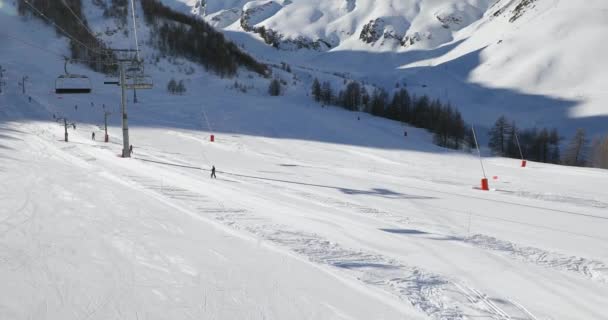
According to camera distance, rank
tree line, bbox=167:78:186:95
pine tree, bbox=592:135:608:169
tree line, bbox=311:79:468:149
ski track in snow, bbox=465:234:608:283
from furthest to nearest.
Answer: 1. tree line, bbox=167:78:186:95
2. tree line, bbox=311:79:468:149
3. pine tree, bbox=592:135:608:169
4. ski track in snow, bbox=465:234:608:283

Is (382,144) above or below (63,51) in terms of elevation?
below

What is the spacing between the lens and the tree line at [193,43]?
105 meters

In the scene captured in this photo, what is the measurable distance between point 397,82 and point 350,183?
150 metres

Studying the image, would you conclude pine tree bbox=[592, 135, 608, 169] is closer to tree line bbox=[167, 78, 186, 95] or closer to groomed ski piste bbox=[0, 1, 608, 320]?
groomed ski piste bbox=[0, 1, 608, 320]

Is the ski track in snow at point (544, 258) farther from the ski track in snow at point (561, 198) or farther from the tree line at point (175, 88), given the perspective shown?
the tree line at point (175, 88)

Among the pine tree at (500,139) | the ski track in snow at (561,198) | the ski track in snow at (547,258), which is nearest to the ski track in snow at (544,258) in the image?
the ski track in snow at (547,258)

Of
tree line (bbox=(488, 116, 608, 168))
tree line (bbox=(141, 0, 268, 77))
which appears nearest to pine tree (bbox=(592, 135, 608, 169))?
tree line (bbox=(488, 116, 608, 168))

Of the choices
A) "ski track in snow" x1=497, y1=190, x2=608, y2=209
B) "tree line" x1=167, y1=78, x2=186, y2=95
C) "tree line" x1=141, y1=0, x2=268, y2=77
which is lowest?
"ski track in snow" x1=497, y1=190, x2=608, y2=209

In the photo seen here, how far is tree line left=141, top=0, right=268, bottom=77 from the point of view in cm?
10469

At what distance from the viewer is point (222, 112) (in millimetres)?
56938

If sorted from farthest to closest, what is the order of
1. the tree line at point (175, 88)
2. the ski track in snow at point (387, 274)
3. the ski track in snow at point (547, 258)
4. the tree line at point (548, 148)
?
the tree line at point (175, 88) < the tree line at point (548, 148) < the ski track in snow at point (547, 258) < the ski track in snow at point (387, 274)

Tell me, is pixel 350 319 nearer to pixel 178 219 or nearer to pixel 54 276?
pixel 54 276

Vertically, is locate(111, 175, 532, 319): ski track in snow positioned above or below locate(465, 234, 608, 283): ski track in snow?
below

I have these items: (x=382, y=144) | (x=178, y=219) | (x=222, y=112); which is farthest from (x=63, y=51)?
(x=178, y=219)
